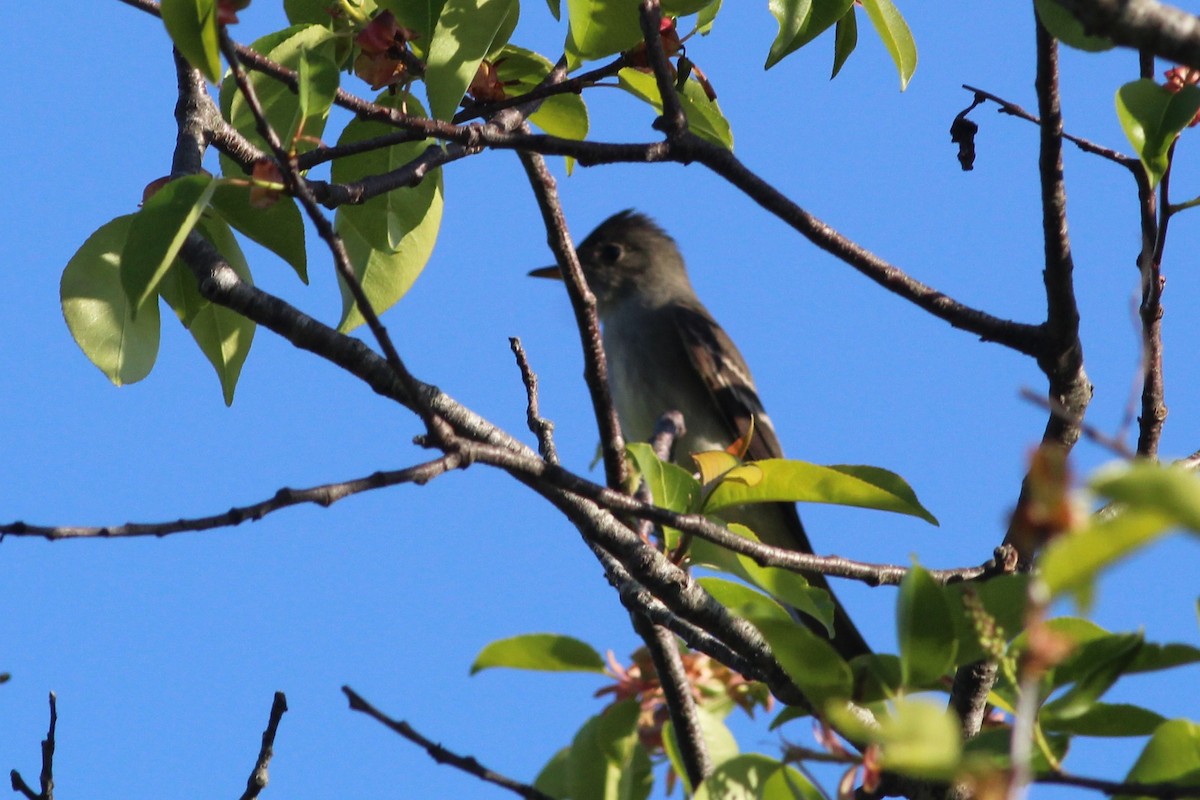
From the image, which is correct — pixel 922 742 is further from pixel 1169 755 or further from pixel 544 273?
pixel 544 273

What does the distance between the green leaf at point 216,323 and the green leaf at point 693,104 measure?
→ 42.9 inches

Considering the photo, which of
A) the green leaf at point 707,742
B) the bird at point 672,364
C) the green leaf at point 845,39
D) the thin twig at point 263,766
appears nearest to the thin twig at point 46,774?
the thin twig at point 263,766

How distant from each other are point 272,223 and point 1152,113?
1877 mm

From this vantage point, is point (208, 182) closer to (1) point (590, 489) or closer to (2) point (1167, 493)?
(1) point (590, 489)

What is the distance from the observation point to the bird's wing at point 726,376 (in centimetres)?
749

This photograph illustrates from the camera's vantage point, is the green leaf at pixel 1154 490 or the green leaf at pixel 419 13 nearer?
the green leaf at pixel 1154 490

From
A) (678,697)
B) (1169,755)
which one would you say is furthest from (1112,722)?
(678,697)

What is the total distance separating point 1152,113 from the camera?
2605 millimetres

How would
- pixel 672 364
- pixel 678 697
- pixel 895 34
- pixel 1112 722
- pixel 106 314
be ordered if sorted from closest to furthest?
1. pixel 1112 722
2. pixel 678 697
3. pixel 106 314
4. pixel 895 34
5. pixel 672 364

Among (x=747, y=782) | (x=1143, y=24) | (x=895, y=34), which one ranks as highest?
(x=895, y=34)

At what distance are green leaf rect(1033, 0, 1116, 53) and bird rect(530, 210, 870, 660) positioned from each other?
4.38 meters

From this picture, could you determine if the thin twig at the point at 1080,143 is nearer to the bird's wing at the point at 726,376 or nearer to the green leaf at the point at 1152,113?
the green leaf at the point at 1152,113

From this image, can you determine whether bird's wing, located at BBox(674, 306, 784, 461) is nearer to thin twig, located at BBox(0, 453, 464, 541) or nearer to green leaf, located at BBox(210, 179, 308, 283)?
green leaf, located at BBox(210, 179, 308, 283)

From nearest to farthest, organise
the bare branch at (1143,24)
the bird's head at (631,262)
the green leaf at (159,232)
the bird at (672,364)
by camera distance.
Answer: the bare branch at (1143,24)
the green leaf at (159,232)
the bird at (672,364)
the bird's head at (631,262)
